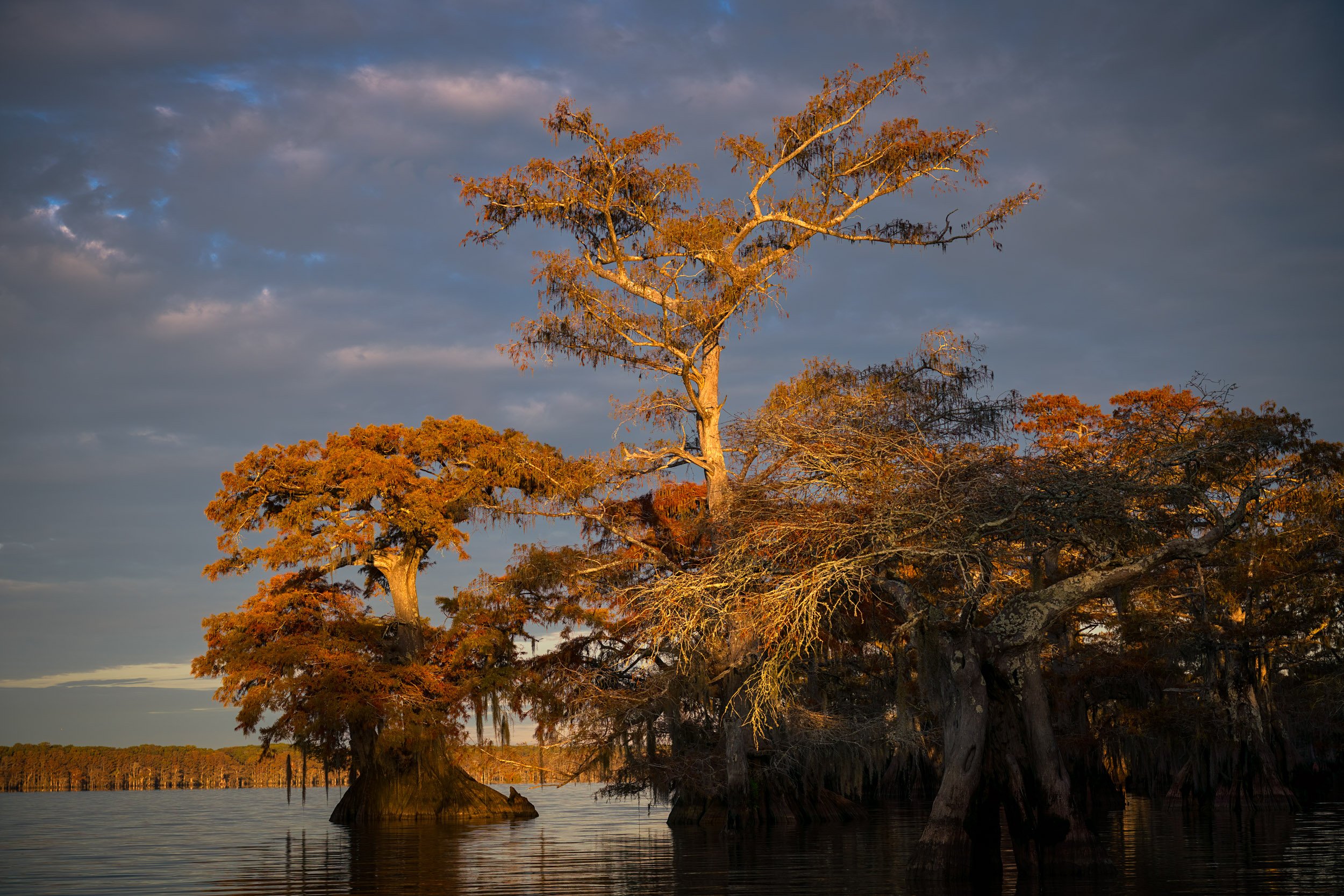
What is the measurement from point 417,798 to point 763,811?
13.5 meters

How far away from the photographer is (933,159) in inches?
1070

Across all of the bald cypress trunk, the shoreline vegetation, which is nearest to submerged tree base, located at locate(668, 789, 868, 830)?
the bald cypress trunk

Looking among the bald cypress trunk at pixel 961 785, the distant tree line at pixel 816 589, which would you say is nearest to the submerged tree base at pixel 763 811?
the distant tree line at pixel 816 589

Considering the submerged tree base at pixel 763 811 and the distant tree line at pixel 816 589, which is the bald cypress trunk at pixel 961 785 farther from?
the submerged tree base at pixel 763 811

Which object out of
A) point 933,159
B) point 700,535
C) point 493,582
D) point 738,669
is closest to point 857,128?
point 933,159

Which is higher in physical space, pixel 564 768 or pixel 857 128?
pixel 857 128

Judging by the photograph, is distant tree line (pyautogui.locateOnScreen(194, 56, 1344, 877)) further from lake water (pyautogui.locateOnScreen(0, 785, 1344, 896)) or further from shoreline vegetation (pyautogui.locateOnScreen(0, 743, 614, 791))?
shoreline vegetation (pyautogui.locateOnScreen(0, 743, 614, 791))

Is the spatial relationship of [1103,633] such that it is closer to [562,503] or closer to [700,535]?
[700,535]

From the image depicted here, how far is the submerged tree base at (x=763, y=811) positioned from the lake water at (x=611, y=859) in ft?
2.92

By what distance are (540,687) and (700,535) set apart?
831 cm

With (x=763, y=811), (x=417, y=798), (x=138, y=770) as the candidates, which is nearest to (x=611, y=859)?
(x=763, y=811)

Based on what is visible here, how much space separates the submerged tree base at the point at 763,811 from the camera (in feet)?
91.0

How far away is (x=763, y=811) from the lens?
28484 mm

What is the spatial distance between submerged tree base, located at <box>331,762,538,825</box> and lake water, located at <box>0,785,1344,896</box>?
1.53 meters
